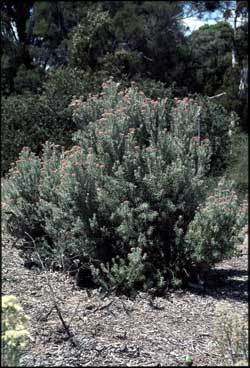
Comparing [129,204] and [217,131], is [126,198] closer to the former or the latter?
[129,204]

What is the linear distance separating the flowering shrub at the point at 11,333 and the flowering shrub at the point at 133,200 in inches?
96.1

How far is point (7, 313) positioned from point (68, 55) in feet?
53.1

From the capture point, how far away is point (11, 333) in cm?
274

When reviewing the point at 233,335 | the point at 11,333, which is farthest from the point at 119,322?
the point at 11,333

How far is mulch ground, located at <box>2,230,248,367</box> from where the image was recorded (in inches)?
157

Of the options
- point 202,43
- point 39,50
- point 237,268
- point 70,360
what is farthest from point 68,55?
point 70,360

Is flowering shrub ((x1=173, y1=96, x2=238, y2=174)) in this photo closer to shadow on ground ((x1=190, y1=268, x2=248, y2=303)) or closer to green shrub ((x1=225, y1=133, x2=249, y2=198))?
green shrub ((x1=225, y1=133, x2=249, y2=198))

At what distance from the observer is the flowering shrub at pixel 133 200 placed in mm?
5516

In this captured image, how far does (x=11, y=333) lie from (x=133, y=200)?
298cm

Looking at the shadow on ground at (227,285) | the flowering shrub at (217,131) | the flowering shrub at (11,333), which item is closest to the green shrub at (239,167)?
the flowering shrub at (217,131)

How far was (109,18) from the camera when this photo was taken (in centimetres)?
1620

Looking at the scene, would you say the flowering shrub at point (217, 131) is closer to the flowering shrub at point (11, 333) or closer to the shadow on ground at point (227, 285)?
the shadow on ground at point (227, 285)

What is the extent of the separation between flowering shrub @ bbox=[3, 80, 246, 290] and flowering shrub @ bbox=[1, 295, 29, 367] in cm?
244

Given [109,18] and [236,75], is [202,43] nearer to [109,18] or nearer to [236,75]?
[236,75]
